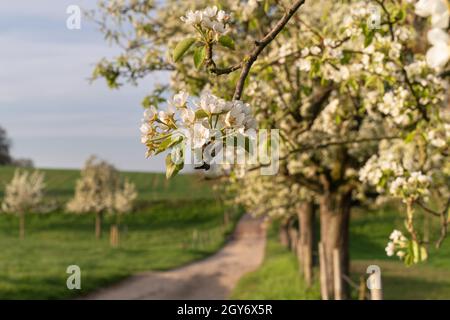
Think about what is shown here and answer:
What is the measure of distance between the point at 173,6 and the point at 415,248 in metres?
8.89

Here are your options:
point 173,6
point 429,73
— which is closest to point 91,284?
point 173,6

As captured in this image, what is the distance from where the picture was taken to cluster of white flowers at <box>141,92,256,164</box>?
2519mm

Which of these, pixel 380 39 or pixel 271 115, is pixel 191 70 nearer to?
pixel 271 115

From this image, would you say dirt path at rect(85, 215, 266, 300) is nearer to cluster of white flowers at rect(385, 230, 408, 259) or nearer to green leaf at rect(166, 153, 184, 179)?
cluster of white flowers at rect(385, 230, 408, 259)

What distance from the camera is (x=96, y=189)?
4641 centimetres

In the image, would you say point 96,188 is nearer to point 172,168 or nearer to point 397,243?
point 397,243

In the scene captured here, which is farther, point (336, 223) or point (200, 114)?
point (336, 223)

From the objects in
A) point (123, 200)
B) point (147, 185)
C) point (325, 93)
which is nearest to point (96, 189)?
point (123, 200)

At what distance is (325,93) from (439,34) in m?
9.36

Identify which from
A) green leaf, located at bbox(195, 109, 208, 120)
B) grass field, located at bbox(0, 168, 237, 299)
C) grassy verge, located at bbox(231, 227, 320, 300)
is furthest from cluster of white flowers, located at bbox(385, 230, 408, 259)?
grassy verge, located at bbox(231, 227, 320, 300)

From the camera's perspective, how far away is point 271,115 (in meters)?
8.71

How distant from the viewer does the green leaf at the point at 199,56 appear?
9.83 feet

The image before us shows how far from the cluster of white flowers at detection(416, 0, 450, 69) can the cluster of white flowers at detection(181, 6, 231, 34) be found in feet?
4.18

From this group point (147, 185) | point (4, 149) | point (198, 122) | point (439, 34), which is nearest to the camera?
point (439, 34)
